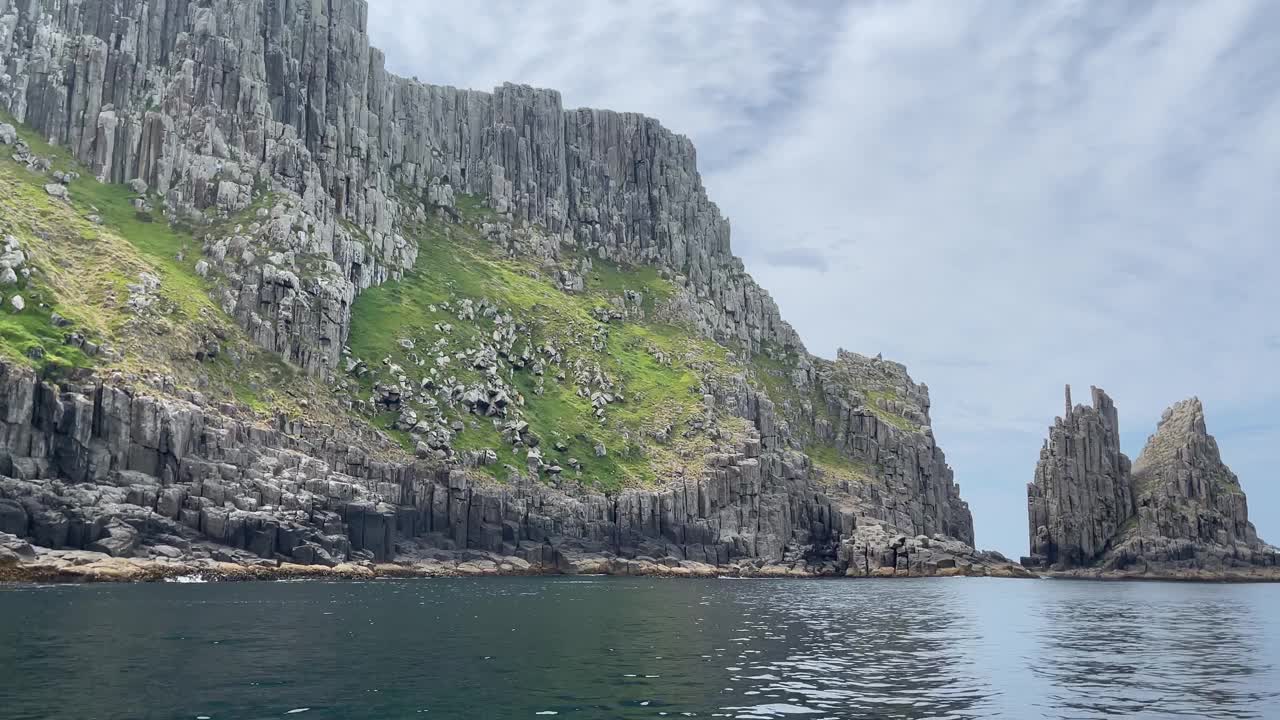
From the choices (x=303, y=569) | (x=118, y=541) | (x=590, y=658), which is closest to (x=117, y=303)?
(x=118, y=541)

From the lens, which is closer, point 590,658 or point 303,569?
point 590,658

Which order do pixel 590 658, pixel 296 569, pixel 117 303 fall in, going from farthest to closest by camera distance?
pixel 117 303 → pixel 296 569 → pixel 590 658

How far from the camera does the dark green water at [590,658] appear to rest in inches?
1673

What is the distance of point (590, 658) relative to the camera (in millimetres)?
57469

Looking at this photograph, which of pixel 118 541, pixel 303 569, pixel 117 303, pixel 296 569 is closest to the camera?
pixel 118 541

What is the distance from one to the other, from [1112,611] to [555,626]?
71354 millimetres

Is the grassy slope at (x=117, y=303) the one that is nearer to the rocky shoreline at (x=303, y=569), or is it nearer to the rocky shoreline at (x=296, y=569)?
the rocky shoreline at (x=303, y=569)

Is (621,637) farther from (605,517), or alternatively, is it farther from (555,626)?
(605,517)

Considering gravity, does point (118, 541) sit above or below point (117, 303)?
below

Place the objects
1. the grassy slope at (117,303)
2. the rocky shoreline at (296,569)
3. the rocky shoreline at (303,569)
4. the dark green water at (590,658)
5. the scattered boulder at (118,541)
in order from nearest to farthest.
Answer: the dark green water at (590,658) < the rocky shoreline at (296,569) < the rocky shoreline at (303,569) < the scattered boulder at (118,541) < the grassy slope at (117,303)

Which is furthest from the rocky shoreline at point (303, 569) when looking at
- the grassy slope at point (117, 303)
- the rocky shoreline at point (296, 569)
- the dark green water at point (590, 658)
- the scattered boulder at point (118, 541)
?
the grassy slope at point (117, 303)

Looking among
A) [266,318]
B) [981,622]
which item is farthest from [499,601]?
[266,318]

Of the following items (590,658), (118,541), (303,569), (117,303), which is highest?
(117,303)

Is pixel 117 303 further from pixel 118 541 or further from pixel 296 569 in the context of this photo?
pixel 296 569
